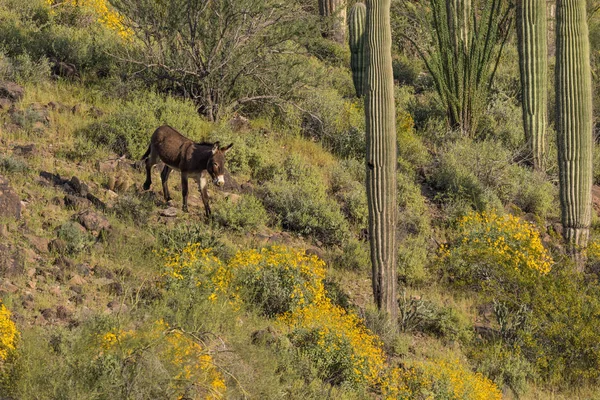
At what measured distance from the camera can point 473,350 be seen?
1166cm


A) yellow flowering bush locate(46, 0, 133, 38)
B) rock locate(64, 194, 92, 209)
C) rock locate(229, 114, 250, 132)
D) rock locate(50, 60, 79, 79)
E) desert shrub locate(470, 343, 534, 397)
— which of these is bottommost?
desert shrub locate(470, 343, 534, 397)

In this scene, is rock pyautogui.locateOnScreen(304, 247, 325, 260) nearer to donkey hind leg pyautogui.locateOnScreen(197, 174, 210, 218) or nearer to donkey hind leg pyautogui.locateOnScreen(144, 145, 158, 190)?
donkey hind leg pyautogui.locateOnScreen(197, 174, 210, 218)

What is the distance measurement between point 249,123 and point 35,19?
5770 mm

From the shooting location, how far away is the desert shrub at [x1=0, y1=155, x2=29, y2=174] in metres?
12.3

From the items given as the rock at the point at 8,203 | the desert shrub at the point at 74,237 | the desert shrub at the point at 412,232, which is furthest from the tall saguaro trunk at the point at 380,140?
the rock at the point at 8,203

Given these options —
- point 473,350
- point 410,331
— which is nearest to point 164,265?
point 410,331

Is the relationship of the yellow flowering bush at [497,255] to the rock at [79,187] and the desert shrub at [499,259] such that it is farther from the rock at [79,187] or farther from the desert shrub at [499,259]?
the rock at [79,187]

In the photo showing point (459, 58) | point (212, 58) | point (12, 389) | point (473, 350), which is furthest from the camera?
point (459, 58)

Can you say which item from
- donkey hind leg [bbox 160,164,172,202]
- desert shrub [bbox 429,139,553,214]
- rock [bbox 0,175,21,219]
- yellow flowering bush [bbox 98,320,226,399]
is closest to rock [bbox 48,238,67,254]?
rock [bbox 0,175,21,219]

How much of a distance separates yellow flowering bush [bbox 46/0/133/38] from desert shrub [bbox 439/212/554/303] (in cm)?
865

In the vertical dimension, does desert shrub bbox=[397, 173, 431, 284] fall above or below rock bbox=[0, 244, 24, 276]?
below

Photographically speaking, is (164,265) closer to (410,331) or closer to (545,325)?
(410,331)

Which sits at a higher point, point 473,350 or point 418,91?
point 418,91

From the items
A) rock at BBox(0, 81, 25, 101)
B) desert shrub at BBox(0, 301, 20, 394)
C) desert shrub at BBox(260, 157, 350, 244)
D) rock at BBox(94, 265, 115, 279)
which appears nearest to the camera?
desert shrub at BBox(0, 301, 20, 394)
